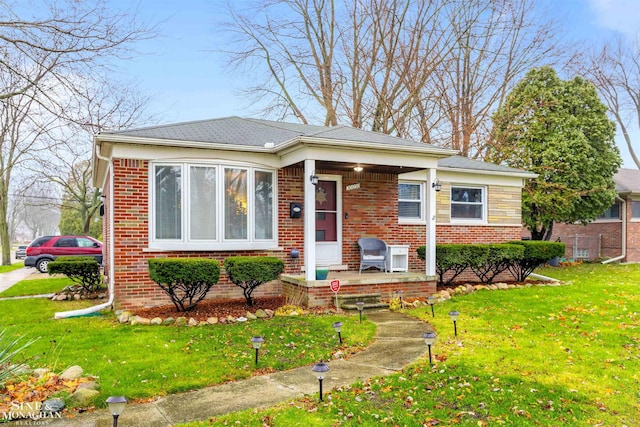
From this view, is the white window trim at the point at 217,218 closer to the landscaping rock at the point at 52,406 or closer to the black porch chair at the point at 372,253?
the black porch chair at the point at 372,253

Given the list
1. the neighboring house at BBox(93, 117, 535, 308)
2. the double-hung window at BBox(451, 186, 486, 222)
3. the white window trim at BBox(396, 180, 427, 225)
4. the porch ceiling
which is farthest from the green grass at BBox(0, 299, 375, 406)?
the double-hung window at BBox(451, 186, 486, 222)

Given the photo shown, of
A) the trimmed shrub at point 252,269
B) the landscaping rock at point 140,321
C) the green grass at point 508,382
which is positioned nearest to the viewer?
the green grass at point 508,382

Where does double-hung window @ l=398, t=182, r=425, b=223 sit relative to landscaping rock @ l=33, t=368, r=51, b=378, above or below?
above

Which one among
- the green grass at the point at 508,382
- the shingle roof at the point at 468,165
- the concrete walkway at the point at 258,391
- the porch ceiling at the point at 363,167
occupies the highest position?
the shingle roof at the point at 468,165

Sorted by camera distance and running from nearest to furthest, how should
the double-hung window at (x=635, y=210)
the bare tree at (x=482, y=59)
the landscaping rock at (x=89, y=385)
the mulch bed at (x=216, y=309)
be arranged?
1. the landscaping rock at (x=89, y=385)
2. the mulch bed at (x=216, y=309)
3. the double-hung window at (x=635, y=210)
4. the bare tree at (x=482, y=59)

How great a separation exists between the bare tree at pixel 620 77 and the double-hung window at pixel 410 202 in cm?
1929

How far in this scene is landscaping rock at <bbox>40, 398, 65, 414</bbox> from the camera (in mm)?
3982

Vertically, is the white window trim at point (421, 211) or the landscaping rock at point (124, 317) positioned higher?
the white window trim at point (421, 211)

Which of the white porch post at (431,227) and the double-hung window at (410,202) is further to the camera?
the double-hung window at (410,202)

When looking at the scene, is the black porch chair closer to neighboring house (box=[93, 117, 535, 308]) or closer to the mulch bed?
neighboring house (box=[93, 117, 535, 308])

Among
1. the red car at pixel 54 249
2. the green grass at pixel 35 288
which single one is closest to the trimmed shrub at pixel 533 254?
the green grass at pixel 35 288

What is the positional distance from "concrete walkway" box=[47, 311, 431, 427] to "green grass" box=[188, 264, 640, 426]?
9.2 inches

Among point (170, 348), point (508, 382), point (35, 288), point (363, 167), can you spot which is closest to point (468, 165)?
point (363, 167)

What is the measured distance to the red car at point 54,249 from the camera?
1909 cm
